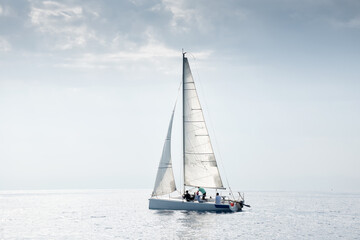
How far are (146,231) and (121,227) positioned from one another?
5247 mm

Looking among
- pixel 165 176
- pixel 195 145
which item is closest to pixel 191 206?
pixel 165 176

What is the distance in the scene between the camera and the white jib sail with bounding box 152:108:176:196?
5259 cm

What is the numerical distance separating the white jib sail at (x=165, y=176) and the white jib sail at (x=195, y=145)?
1833 millimetres

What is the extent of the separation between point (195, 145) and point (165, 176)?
203 inches

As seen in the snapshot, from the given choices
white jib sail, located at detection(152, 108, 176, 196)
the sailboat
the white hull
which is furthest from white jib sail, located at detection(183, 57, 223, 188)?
the white hull

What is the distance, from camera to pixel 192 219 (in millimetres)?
46906

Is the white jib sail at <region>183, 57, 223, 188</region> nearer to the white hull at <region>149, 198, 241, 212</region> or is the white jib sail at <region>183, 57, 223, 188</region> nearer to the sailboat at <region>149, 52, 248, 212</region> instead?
the sailboat at <region>149, 52, 248, 212</region>

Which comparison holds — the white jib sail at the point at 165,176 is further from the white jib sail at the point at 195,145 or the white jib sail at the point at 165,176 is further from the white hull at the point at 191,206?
the white jib sail at the point at 195,145

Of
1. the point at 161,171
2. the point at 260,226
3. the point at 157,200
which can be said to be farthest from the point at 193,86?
the point at 260,226

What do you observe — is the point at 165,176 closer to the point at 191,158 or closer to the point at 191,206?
the point at 191,158

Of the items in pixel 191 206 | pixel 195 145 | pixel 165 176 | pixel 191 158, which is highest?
pixel 195 145

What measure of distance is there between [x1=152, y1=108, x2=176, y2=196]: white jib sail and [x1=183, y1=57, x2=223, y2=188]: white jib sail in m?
1.83

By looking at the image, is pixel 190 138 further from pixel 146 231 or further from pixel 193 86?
pixel 146 231

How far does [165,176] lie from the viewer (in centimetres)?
5288
